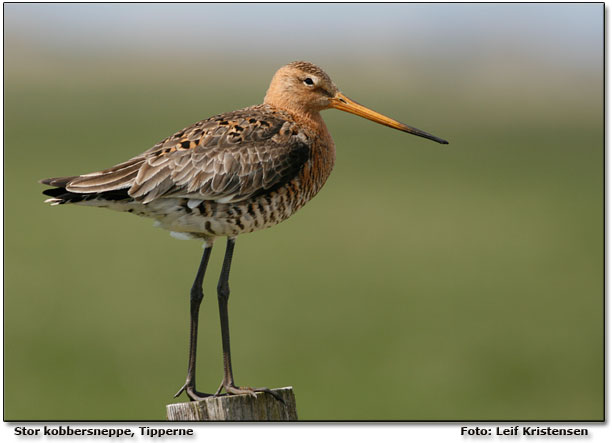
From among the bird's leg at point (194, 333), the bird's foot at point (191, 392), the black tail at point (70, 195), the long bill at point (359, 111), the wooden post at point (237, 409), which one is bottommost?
the wooden post at point (237, 409)

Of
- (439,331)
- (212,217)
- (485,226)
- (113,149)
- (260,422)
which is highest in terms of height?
(113,149)

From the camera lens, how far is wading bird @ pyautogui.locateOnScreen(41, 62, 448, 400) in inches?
311

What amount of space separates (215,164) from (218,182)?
154mm

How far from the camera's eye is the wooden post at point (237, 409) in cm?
717

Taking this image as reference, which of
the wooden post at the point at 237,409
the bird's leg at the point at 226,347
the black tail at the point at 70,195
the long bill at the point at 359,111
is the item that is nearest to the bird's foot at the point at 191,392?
the bird's leg at the point at 226,347

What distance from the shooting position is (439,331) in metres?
22.7

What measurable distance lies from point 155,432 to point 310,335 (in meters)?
14.7

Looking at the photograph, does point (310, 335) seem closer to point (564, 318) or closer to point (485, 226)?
point (564, 318)

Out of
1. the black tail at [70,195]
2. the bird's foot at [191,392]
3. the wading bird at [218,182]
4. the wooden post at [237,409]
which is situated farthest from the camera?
the bird's foot at [191,392]

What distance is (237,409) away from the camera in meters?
7.27

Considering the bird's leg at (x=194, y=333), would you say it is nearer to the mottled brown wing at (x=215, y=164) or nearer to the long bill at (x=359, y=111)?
the mottled brown wing at (x=215, y=164)

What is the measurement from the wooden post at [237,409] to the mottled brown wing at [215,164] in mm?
1691

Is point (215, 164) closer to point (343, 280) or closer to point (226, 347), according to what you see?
point (226, 347)

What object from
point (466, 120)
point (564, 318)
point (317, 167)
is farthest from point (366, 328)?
point (466, 120)
